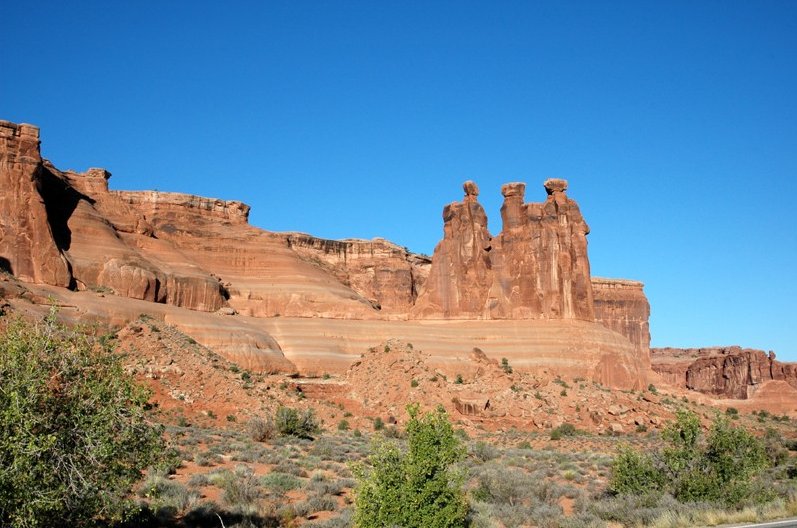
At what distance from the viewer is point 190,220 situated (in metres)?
76.3

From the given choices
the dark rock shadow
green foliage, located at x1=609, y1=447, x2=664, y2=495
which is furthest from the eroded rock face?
green foliage, located at x1=609, y1=447, x2=664, y2=495

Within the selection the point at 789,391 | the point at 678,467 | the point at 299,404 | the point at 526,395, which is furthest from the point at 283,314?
the point at 789,391

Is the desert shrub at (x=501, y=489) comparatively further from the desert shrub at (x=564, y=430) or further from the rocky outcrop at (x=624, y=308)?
the rocky outcrop at (x=624, y=308)

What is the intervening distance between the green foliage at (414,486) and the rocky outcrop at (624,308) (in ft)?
341

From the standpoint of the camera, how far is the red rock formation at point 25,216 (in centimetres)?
5647

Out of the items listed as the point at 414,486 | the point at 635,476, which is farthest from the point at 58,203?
the point at 414,486

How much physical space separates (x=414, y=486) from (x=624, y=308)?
356 feet

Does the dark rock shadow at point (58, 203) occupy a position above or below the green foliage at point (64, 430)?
above

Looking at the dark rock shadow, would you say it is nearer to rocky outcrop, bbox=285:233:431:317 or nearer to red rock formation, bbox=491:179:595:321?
rocky outcrop, bbox=285:233:431:317

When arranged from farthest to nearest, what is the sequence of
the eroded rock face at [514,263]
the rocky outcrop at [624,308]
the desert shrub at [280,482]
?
the rocky outcrop at [624,308] < the eroded rock face at [514,263] < the desert shrub at [280,482]

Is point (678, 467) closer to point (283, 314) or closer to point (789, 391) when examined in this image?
point (283, 314)

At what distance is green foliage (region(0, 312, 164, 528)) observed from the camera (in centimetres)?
1075

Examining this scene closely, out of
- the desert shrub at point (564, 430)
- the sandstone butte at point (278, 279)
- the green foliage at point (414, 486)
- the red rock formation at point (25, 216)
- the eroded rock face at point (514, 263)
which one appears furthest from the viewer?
the eroded rock face at point (514, 263)

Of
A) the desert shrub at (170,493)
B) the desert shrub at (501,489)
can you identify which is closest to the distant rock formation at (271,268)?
the desert shrub at (501,489)
